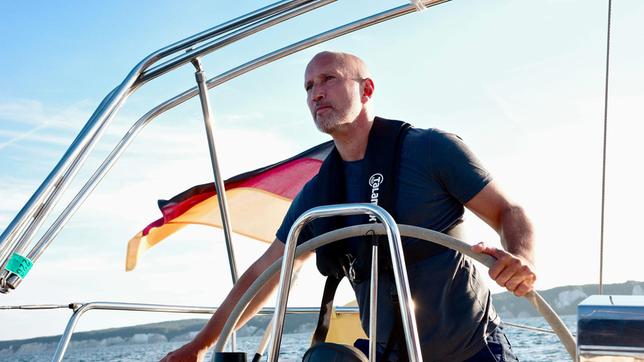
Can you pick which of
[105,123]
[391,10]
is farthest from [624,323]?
[391,10]

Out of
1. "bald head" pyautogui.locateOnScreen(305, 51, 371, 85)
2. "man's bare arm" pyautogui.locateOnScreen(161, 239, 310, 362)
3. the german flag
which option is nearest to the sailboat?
"bald head" pyautogui.locateOnScreen(305, 51, 371, 85)

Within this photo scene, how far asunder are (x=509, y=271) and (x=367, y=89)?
99 cm

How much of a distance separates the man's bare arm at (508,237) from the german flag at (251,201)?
2.77 metres

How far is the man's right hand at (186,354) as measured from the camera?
2307mm

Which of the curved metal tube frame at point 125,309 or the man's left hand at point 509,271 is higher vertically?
the curved metal tube frame at point 125,309

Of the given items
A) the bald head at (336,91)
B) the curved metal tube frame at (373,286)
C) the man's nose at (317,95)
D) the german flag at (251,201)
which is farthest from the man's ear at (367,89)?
the german flag at (251,201)

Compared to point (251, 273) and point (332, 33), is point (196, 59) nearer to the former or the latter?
point (332, 33)

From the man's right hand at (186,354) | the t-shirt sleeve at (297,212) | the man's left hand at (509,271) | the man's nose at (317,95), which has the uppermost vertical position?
the man's nose at (317,95)

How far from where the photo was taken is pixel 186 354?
7.67 ft

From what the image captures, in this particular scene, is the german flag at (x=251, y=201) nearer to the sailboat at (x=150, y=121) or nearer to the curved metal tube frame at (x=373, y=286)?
the sailboat at (x=150, y=121)

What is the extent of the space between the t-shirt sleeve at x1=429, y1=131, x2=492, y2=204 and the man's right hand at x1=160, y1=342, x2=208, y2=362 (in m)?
0.84

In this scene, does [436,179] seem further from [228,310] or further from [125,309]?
[125,309]

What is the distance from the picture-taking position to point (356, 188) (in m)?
2.38

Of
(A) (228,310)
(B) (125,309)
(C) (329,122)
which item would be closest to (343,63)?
(C) (329,122)
